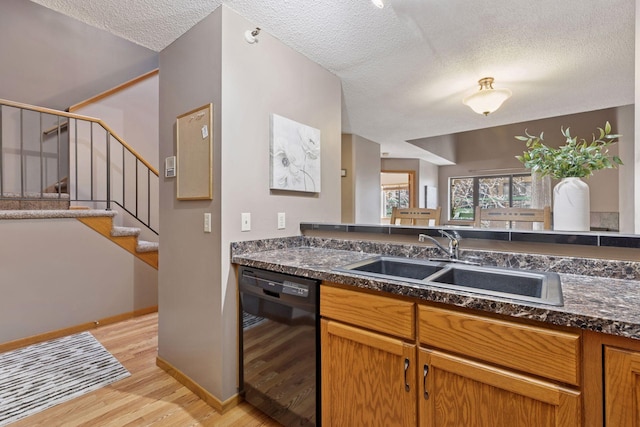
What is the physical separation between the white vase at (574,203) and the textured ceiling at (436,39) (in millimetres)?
1158

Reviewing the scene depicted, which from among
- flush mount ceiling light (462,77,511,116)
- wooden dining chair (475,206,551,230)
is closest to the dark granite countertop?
wooden dining chair (475,206,551,230)

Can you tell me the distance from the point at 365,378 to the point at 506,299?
649mm

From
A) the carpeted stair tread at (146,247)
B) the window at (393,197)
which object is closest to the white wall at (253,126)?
the carpeted stair tread at (146,247)

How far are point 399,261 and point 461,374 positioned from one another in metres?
0.72

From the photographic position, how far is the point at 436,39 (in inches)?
83.7

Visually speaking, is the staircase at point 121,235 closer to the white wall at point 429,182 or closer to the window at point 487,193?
the white wall at point 429,182

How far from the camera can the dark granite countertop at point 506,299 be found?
0.82 meters

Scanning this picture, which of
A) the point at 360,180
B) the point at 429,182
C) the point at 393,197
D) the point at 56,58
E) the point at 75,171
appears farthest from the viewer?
the point at 393,197

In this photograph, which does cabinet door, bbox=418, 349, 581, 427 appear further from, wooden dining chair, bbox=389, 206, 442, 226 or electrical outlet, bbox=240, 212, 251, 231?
wooden dining chair, bbox=389, 206, 442, 226

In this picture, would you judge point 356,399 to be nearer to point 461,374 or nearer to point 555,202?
point 461,374

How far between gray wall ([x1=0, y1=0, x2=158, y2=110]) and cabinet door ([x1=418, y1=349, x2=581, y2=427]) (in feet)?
13.9

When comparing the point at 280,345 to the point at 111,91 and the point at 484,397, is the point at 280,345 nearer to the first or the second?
the point at 484,397

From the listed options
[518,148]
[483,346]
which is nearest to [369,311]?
[483,346]

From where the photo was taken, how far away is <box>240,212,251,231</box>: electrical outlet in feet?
5.97
